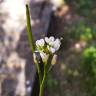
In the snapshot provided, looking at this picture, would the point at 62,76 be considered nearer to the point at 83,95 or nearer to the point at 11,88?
the point at 83,95

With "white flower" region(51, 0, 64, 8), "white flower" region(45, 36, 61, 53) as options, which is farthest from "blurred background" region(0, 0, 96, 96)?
"white flower" region(45, 36, 61, 53)

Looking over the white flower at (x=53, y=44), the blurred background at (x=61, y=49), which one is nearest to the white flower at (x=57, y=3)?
the blurred background at (x=61, y=49)

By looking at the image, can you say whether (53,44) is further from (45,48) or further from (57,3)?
(57,3)

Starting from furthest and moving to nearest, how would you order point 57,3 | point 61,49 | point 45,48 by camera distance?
point 57,3 < point 61,49 < point 45,48

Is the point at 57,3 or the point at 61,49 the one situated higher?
the point at 57,3

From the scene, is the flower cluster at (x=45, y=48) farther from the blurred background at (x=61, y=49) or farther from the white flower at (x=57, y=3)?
the white flower at (x=57, y=3)

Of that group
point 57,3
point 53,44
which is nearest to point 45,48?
point 53,44

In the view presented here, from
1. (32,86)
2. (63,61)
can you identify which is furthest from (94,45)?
(32,86)

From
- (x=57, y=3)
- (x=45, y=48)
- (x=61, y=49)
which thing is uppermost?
(x=57, y=3)
